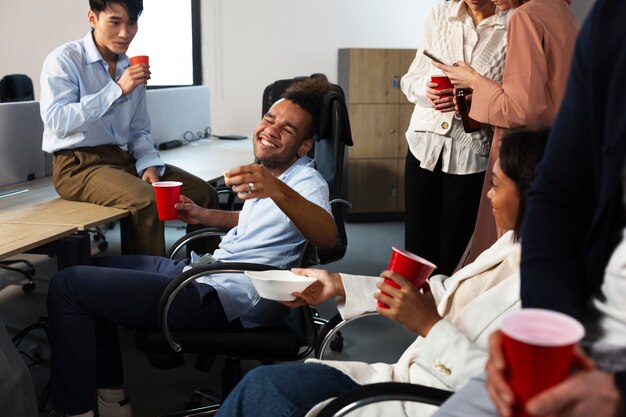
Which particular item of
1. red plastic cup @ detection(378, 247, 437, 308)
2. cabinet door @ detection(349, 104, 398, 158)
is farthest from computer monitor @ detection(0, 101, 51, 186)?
cabinet door @ detection(349, 104, 398, 158)

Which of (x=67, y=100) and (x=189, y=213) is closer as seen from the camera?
(x=189, y=213)

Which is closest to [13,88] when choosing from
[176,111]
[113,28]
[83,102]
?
[176,111]

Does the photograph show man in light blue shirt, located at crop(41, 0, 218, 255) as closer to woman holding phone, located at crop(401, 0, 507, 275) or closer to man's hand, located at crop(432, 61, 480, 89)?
woman holding phone, located at crop(401, 0, 507, 275)

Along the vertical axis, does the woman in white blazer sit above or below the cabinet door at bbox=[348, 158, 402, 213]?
above

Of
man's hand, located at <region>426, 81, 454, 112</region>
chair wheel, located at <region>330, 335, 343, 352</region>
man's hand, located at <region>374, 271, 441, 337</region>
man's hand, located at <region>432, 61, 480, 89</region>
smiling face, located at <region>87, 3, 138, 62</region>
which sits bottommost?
chair wheel, located at <region>330, 335, 343, 352</region>

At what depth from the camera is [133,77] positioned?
10.1 ft

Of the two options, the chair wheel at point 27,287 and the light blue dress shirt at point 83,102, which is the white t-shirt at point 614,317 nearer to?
the light blue dress shirt at point 83,102

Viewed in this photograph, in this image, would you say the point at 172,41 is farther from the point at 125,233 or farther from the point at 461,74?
the point at 461,74

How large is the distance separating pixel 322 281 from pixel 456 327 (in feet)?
1.57

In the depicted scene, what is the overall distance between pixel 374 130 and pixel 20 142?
299 centimetres

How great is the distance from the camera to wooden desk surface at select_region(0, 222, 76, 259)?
7.64 ft

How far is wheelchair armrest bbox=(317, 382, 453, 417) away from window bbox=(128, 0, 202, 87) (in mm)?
5041

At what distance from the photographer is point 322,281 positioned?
193cm

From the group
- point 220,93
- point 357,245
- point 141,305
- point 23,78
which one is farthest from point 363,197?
point 141,305
